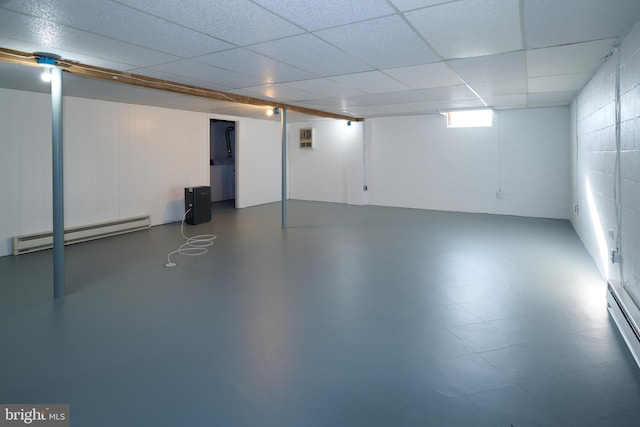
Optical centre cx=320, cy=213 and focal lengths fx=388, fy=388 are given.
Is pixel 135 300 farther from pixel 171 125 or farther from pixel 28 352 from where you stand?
pixel 171 125

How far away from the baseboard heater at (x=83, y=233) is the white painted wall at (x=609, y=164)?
6.33 m

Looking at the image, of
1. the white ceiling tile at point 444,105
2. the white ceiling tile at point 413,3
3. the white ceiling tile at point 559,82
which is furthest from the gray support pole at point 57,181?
the white ceiling tile at point 444,105

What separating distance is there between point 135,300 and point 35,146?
3.28 metres

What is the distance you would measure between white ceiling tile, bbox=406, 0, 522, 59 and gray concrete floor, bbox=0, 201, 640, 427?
2091mm

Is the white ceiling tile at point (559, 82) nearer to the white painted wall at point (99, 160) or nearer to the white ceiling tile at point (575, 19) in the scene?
the white ceiling tile at point (575, 19)

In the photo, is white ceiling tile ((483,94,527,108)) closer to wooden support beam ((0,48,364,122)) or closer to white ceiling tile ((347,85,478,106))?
white ceiling tile ((347,85,478,106))

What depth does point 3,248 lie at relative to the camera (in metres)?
4.88

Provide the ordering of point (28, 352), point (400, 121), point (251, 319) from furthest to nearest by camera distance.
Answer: point (400, 121), point (251, 319), point (28, 352)

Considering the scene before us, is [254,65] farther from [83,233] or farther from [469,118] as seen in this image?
[469,118]

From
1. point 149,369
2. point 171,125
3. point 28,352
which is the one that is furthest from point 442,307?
point 171,125

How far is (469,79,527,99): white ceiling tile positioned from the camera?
15.8 feet

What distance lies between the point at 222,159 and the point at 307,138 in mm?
2340

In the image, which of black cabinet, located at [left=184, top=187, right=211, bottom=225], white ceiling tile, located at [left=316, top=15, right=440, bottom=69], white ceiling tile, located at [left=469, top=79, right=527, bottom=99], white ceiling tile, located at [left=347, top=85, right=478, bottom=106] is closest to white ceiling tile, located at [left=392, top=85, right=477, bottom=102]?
white ceiling tile, located at [left=347, top=85, right=478, bottom=106]

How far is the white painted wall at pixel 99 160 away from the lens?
4957mm
